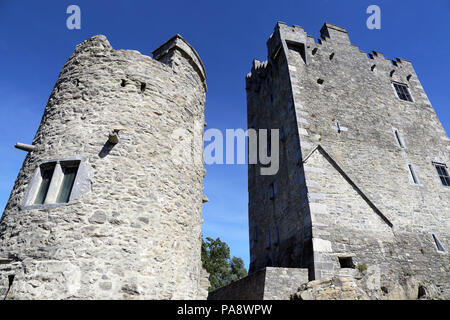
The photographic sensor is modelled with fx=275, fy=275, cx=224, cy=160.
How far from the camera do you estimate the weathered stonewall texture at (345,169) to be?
27.2ft

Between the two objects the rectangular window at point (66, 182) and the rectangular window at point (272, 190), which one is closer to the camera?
the rectangular window at point (66, 182)

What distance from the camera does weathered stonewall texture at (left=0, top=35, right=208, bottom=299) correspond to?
402cm

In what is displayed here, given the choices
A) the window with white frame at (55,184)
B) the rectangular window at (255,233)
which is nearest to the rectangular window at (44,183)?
the window with white frame at (55,184)

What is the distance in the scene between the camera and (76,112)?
5.29m

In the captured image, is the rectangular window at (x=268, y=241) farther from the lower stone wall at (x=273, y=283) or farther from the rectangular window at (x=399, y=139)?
the rectangular window at (x=399, y=139)

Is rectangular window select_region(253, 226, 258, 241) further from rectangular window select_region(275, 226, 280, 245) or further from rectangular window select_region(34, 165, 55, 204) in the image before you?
rectangular window select_region(34, 165, 55, 204)

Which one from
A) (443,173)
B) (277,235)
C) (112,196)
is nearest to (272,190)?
(277,235)

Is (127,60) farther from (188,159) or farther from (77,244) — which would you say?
(77,244)

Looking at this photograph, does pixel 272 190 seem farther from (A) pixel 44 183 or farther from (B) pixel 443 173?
(A) pixel 44 183

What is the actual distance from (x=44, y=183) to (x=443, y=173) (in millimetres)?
14166

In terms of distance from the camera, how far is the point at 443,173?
1163 centimetres

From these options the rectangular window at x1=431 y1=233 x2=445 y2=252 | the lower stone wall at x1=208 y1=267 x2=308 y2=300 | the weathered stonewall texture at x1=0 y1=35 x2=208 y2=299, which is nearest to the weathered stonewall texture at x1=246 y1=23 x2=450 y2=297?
the rectangular window at x1=431 y1=233 x2=445 y2=252

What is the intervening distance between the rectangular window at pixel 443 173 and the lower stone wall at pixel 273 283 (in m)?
8.22
